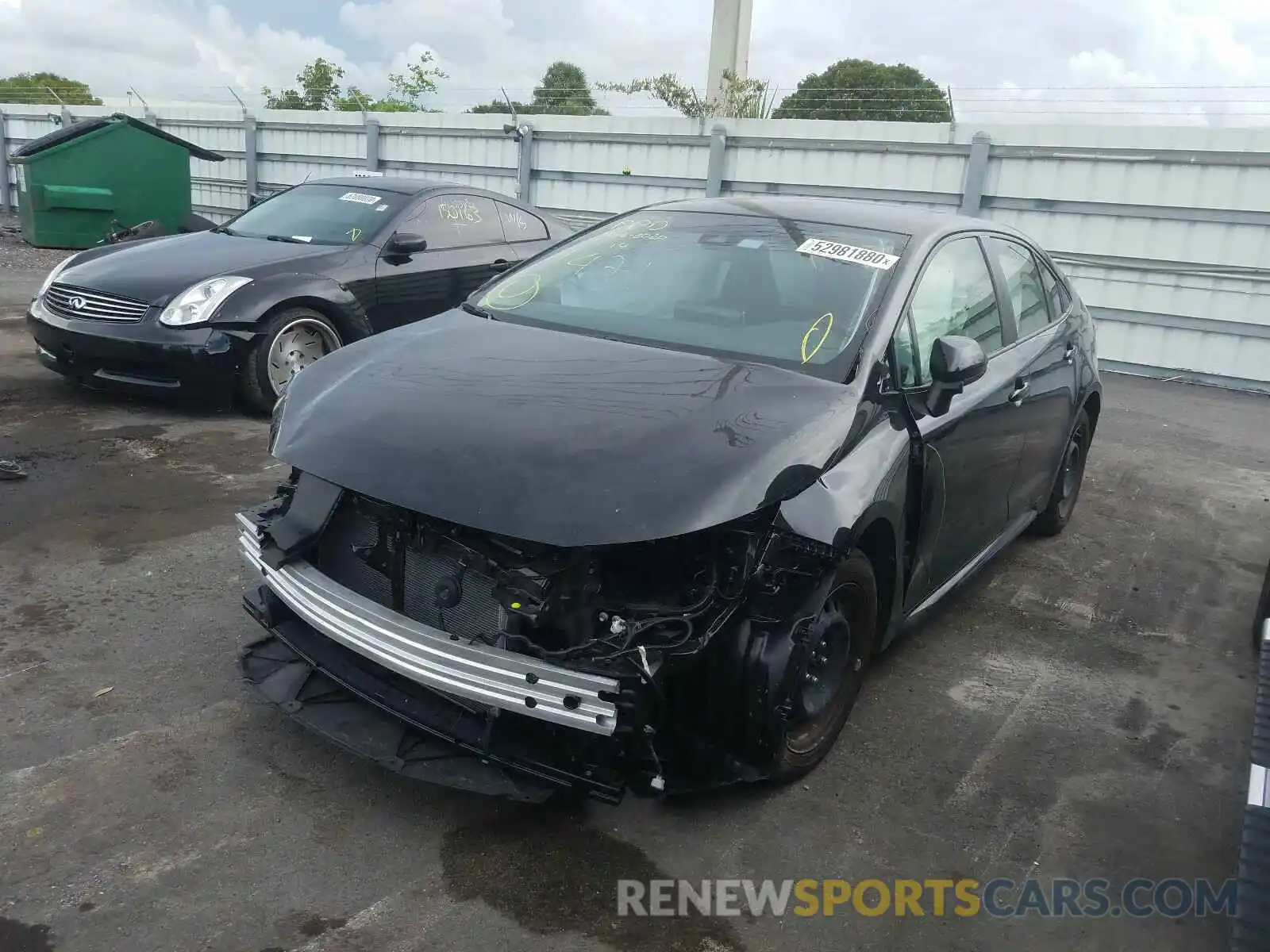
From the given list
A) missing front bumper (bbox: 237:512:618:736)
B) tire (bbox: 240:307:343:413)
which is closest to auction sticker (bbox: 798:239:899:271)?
missing front bumper (bbox: 237:512:618:736)

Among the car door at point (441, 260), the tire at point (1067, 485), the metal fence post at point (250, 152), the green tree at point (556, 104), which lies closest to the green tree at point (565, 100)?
the green tree at point (556, 104)

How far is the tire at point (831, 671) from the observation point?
2908 millimetres

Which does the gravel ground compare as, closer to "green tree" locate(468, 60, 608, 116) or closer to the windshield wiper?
"green tree" locate(468, 60, 608, 116)

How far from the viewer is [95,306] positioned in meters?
6.10

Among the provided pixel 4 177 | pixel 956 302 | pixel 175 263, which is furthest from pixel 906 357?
pixel 4 177

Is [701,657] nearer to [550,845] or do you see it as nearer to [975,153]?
[550,845]

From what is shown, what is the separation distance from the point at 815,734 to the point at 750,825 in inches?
14.9

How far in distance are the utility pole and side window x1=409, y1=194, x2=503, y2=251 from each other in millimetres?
16023

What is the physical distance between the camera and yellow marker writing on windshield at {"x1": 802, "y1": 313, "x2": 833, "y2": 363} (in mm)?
3287

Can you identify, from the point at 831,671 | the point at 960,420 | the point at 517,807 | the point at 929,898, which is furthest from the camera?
the point at 960,420

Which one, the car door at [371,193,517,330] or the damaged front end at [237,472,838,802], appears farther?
the car door at [371,193,517,330]

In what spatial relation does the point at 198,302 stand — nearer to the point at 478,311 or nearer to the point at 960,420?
the point at 478,311

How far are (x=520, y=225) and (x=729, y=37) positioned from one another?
1667 centimetres

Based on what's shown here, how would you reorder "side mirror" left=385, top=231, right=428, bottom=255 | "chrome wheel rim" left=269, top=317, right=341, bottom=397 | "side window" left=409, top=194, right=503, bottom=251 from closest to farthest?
"chrome wheel rim" left=269, top=317, right=341, bottom=397 < "side mirror" left=385, top=231, right=428, bottom=255 < "side window" left=409, top=194, right=503, bottom=251
